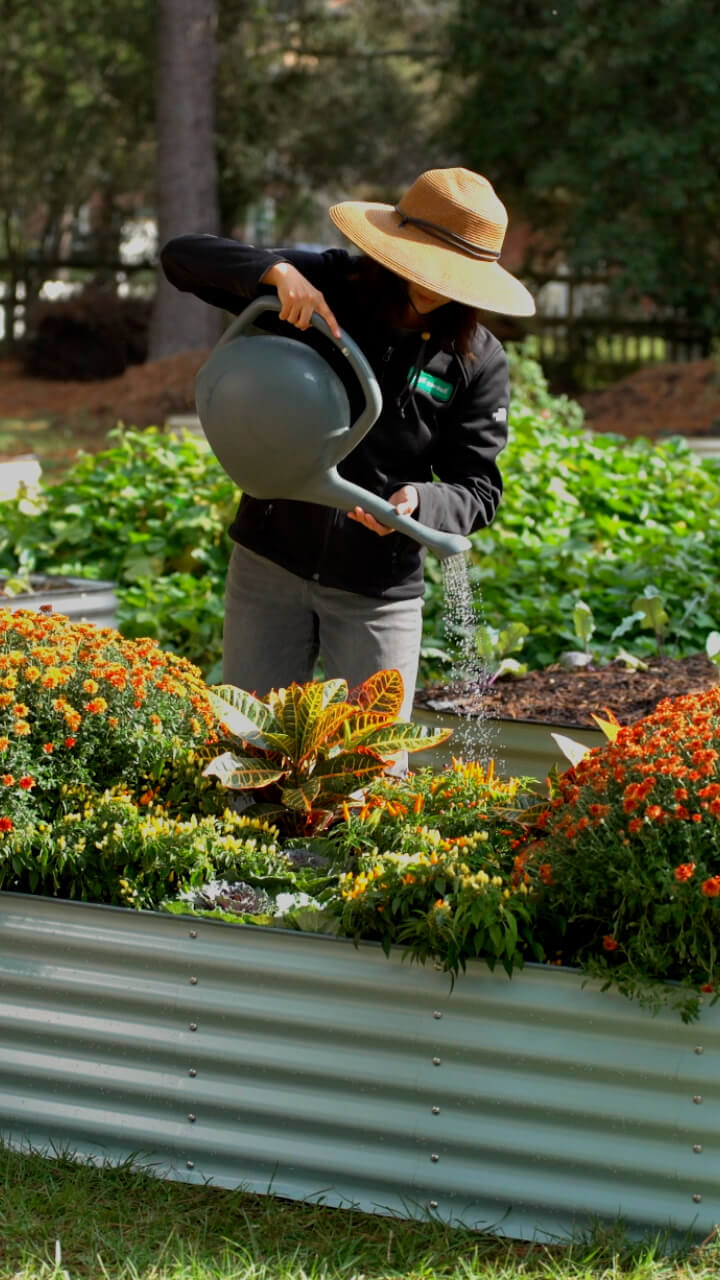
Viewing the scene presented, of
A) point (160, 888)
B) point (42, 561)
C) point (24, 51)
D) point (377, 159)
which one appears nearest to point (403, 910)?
point (160, 888)

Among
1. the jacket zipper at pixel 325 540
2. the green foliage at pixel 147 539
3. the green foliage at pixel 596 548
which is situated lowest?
the green foliage at pixel 147 539

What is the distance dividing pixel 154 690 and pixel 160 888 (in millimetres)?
497

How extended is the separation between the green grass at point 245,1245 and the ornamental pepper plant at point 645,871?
1.28 feet

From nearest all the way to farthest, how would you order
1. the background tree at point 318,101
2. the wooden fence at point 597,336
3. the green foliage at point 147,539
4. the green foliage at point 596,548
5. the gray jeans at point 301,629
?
the gray jeans at point 301,629, the green foliage at point 596,548, the green foliage at point 147,539, the wooden fence at point 597,336, the background tree at point 318,101

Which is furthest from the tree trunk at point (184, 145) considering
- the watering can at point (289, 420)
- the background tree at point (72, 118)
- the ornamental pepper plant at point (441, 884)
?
the ornamental pepper plant at point (441, 884)

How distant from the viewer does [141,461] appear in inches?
281

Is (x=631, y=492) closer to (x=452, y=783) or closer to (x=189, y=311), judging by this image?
(x=452, y=783)

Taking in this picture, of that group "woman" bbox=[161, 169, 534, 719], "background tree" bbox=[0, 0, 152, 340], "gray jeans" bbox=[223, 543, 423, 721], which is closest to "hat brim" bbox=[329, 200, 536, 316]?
"woman" bbox=[161, 169, 534, 719]

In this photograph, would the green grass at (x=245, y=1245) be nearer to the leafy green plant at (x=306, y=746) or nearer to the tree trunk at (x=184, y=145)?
the leafy green plant at (x=306, y=746)

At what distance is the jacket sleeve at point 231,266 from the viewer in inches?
114

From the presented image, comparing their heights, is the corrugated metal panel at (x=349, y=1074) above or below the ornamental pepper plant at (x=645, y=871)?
below

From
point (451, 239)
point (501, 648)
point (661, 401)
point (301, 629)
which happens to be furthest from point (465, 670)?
point (661, 401)

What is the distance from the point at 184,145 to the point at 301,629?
15.2m

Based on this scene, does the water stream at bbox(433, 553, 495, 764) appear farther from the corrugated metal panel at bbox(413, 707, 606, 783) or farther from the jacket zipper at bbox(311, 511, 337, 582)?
the jacket zipper at bbox(311, 511, 337, 582)
